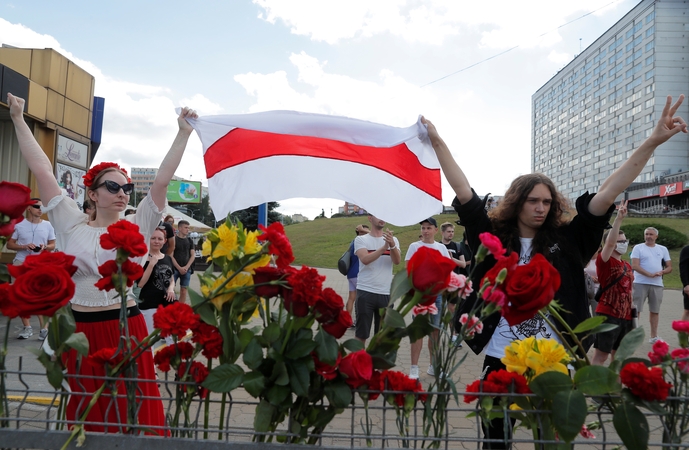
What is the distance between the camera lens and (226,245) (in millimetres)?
1403

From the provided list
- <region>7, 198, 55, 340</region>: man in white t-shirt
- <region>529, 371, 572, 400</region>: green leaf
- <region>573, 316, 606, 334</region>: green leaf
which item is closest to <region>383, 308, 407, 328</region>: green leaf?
<region>529, 371, 572, 400</region>: green leaf

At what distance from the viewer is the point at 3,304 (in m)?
1.32

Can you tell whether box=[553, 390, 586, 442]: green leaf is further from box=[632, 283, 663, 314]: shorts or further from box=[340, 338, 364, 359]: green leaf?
box=[632, 283, 663, 314]: shorts

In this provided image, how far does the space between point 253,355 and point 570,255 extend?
1.84 metres

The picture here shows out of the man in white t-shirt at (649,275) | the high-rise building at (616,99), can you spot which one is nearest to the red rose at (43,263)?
the man in white t-shirt at (649,275)

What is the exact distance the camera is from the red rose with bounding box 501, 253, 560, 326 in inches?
45.8

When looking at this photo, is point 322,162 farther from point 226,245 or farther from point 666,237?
point 666,237

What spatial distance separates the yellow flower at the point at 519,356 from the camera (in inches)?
53.1

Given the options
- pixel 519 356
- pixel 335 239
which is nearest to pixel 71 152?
pixel 519 356

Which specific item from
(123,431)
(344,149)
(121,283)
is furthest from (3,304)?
(344,149)

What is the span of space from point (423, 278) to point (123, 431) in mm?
958

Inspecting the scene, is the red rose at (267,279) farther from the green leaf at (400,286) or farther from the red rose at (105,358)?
the red rose at (105,358)

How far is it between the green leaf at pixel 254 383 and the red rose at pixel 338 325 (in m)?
0.20

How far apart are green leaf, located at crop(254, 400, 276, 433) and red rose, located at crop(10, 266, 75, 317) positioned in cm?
56
